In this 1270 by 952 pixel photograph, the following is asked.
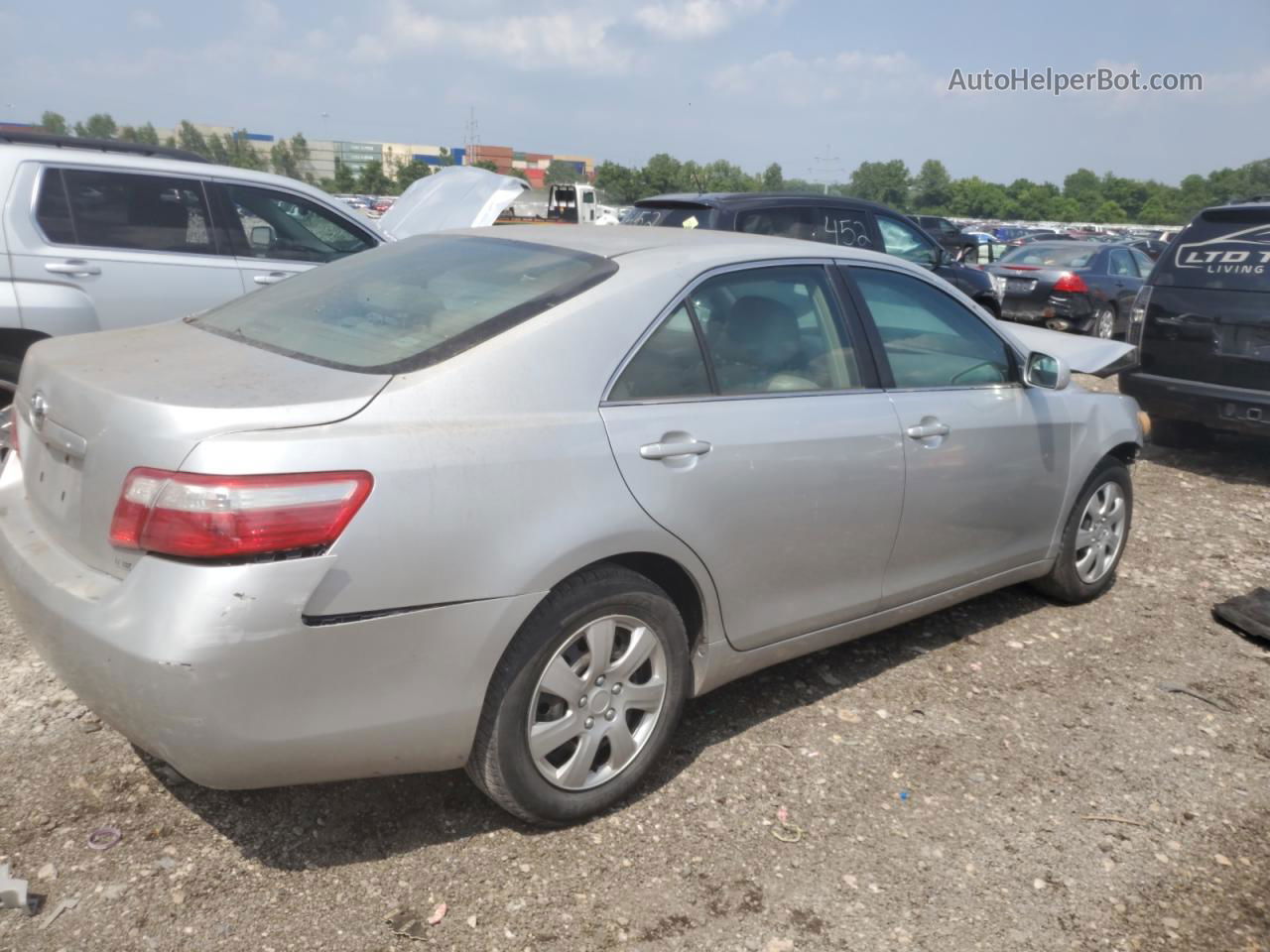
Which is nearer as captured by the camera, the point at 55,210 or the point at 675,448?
the point at 675,448

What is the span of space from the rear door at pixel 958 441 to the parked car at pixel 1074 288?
1062 cm

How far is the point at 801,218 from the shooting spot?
893cm

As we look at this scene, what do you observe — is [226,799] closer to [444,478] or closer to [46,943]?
[46,943]

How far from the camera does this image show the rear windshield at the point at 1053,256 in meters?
14.7

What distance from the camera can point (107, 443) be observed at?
8.30 ft

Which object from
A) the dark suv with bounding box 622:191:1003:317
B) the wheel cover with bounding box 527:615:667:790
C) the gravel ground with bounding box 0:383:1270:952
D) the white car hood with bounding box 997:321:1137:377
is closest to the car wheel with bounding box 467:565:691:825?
the wheel cover with bounding box 527:615:667:790

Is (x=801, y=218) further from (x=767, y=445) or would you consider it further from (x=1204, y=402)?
(x=767, y=445)

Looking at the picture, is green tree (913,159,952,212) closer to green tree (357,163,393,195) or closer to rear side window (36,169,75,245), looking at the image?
green tree (357,163,393,195)

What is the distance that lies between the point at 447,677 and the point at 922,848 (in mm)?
1476

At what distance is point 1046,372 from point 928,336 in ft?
1.92

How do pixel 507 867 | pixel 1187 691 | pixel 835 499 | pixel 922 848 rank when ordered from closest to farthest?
pixel 507 867, pixel 922 848, pixel 835 499, pixel 1187 691

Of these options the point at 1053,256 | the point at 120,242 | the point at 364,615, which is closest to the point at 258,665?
the point at 364,615

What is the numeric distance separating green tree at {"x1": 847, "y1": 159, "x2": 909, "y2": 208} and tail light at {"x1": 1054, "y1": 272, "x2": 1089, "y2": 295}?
8441 cm

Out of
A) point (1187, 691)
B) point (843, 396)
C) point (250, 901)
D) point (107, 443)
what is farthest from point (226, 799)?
point (1187, 691)
